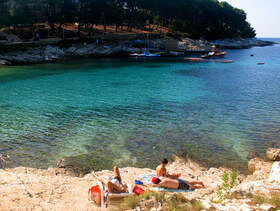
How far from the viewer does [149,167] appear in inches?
523

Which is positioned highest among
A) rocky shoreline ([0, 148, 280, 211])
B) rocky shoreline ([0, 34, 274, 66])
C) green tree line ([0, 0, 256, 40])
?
green tree line ([0, 0, 256, 40])

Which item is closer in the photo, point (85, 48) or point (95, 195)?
point (95, 195)

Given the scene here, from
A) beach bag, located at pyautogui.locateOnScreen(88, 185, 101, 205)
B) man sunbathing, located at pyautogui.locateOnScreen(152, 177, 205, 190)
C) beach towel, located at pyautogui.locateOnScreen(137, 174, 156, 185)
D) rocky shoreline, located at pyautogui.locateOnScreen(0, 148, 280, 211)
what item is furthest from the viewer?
beach towel, located at pyautogui.locateOnScreen(137, 174, 156, 185)

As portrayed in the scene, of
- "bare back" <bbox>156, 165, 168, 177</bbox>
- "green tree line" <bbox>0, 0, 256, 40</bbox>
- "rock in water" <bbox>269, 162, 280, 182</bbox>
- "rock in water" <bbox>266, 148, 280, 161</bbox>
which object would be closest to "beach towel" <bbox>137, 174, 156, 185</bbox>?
"bare back" <bbox>156, 165, 168, 177</bbox>

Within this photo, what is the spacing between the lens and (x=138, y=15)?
297ft

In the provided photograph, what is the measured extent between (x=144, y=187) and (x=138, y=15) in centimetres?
8804

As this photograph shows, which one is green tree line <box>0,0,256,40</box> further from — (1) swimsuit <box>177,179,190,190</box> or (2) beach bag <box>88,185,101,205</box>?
(1) swimsuit <box>177,179,190,190</box>

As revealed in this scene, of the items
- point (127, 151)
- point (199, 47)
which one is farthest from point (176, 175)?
point (199, 47)

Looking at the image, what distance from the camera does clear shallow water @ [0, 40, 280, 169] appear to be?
14648 millimetres

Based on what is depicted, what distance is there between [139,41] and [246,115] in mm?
64006

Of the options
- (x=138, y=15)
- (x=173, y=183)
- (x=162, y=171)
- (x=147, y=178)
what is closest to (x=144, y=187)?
(x=147, y=178)

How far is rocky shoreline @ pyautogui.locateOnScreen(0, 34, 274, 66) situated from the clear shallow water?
2376cm

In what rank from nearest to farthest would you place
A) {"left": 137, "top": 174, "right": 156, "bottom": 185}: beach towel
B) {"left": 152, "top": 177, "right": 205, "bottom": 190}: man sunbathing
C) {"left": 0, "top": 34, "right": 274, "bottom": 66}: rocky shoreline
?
1. {"left": 152, "top": 177, "right": 205, "bottom": 190}: man sunbathing
2. {"left": 137, "top": 174, "right": 156, "bottom": 185}: beach towel
3. {"left": 0, "top": 34, "right": 274, "bottom": 66}: rocky shoreline

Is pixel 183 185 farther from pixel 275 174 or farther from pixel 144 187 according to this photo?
pixel 275 174
